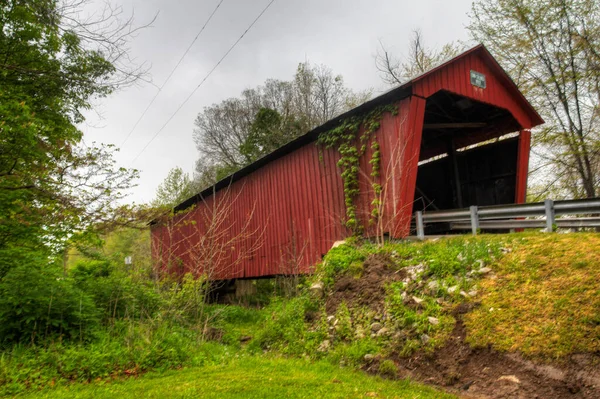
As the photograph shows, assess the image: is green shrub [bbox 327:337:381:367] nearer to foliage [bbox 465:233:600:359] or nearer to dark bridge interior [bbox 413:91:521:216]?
foliage [bbox 465:233:600:359]

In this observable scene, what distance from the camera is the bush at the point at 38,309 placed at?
18.0ft

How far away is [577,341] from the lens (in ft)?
12.0

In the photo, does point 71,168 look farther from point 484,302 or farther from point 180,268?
point 180,268

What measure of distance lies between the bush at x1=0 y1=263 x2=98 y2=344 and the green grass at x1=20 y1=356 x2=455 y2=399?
64.9 inches

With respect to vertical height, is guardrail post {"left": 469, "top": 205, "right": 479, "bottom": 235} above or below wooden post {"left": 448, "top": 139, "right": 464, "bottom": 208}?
below

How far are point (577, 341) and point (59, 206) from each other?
6514 mm

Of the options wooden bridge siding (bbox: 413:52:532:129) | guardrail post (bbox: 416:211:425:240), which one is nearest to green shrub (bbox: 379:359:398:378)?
guardrail post (bbox: 416:211:425:240)

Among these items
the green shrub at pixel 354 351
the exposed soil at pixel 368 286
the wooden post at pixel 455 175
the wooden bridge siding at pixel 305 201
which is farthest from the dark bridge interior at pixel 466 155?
the green shrub at pixel 354 351

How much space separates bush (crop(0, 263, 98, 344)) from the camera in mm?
5480

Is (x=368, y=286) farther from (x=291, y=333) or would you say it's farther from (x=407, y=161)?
(x=407, y=161)

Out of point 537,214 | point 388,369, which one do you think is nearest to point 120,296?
point 388,369

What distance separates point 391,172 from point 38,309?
6.59 meters

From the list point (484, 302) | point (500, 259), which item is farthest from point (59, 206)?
point (500, 259)

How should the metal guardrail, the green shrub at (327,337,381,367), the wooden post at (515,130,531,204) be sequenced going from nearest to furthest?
the green shrub at (327,337,381,367) → the metal guardrail → the wooden post at (515,130,531,204)
